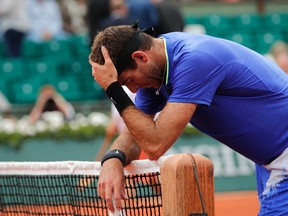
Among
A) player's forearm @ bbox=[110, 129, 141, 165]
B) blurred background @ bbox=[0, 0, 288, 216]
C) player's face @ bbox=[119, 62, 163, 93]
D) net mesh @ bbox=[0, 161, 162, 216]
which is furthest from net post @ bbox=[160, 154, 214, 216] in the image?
blurred background @ bbox=[0, 0, 288, 216]

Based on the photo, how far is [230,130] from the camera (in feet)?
14.6

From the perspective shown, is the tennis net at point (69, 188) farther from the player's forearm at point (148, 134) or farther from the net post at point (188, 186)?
the net post at point (188, 186)

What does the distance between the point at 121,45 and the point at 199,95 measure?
52 centimetres

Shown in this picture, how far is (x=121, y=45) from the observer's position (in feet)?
14.7

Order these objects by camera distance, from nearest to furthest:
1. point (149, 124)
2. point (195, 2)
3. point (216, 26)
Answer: point (149, 124) → point (216, 26) → point (195, 2)

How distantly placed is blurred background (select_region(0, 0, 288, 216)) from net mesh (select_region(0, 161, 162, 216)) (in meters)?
5.63

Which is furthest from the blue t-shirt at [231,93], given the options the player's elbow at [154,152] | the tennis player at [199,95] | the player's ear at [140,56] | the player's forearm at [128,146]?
the player's forearm at [128,146]

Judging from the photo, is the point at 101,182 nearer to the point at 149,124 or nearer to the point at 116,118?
the point at 149,124

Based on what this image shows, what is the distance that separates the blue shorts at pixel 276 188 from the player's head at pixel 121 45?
0.92 meters

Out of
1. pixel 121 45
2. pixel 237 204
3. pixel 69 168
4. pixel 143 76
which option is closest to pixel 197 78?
pixel 143 76

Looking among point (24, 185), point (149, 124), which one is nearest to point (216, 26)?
point (24, 185)

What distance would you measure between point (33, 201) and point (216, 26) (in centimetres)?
1199

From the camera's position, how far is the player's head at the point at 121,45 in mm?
4473

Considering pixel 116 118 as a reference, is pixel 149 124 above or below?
above
